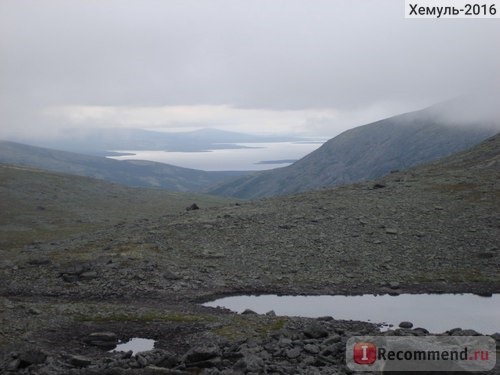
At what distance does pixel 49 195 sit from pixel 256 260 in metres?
98.0

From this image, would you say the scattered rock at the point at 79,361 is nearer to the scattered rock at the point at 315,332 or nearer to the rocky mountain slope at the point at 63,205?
the scattered rock at the point at 315,332

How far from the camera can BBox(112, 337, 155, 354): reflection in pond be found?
34562mm

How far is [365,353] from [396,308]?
17.6m

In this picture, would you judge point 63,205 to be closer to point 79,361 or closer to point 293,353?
point 79,361

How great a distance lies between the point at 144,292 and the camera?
4731 centimetres

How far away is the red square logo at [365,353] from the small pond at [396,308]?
12152mm

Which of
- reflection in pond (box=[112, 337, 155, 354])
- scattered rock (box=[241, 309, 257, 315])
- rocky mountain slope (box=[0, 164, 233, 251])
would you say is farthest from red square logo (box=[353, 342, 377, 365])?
rocky mountain slope (box=[0, 164, 233, 251])

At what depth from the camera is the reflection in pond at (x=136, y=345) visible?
3456 centimetres

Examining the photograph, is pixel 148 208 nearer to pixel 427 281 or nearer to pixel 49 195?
pixel 49 195

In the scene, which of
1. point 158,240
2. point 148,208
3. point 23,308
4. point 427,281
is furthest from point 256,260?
point 148,208

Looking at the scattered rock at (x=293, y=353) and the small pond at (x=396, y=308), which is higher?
the scattered rock at (x=293, y=353)

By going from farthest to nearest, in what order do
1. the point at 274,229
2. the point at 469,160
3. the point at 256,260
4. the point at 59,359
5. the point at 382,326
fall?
the point at 469,160 → the point at 274,229 → the point at 256,260 → the point at 382,326 → the point at 59,359

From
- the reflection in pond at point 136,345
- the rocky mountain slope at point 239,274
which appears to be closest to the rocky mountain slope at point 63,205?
the rocky mountain slope at point 239,274

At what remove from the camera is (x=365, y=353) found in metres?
27.8
